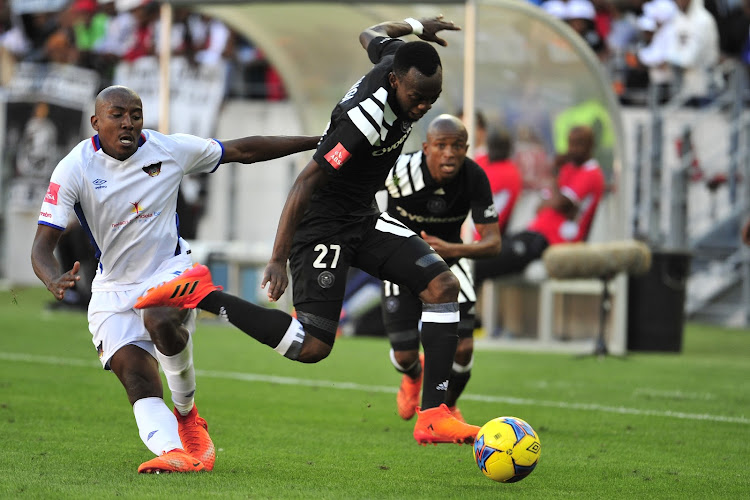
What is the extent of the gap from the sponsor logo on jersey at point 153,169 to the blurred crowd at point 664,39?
40.0ft

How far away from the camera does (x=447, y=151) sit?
770 cm

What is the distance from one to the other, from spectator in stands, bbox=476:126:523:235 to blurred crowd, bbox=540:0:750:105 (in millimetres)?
3383

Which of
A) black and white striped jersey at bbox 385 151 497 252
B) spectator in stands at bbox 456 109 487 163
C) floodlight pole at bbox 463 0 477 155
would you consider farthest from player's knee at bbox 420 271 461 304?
spectator in stands at bbox 456 109 487 163

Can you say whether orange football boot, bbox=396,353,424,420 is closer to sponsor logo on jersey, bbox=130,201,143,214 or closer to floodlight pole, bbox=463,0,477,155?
sponsor logo on jersey, bbox=130,201,143,214

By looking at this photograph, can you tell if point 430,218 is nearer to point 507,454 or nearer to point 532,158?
point 507,454

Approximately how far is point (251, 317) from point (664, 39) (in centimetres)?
1333

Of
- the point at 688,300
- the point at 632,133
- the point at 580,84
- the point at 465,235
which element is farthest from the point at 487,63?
the point at 688,300

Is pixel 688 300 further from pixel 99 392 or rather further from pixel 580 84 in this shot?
pixel 99 392

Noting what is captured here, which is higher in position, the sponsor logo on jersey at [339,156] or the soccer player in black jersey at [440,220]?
the sponsor logo on jersey at [339,156]

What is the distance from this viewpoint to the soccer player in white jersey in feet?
19.6

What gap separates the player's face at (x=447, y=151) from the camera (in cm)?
770

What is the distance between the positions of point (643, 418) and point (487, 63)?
7.09 metres

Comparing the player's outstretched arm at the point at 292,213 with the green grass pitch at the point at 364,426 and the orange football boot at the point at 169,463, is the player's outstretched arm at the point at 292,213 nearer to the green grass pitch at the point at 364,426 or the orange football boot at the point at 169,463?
the orange football boot at the point at 169,463

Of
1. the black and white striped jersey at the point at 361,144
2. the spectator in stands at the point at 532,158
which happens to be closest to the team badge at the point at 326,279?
the black and white striped jersey at the point at 361,144
